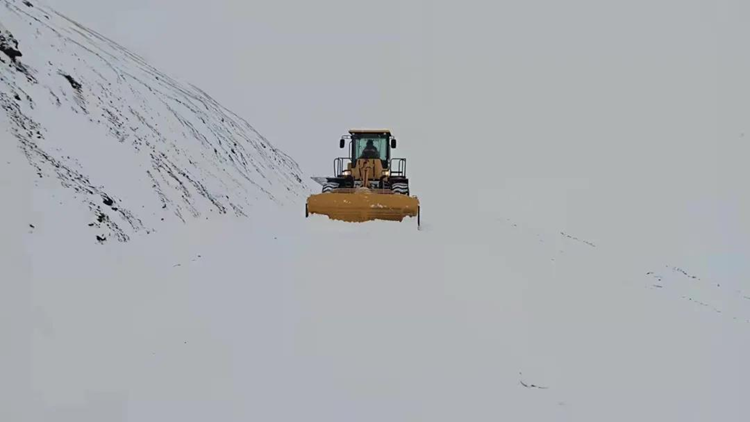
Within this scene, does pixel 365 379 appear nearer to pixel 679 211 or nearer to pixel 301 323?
pixel 301 323

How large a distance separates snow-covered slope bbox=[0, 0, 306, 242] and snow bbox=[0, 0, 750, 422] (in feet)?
0.23

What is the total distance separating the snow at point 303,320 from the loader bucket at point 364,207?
25.6 inches

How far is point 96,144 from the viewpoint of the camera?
11391 millimetres

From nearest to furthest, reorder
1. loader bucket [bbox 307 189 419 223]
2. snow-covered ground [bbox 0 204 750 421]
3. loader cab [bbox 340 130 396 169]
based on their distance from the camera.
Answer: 1. snow-covered ground [bbox 0 204 750 421]
2. loader bucket [bbox 307 189 419 223]
3. loader cab [bbox 340 130 396 169]

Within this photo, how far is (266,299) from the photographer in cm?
629

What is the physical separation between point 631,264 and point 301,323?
10.9 meters

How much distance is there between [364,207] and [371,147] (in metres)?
4.17

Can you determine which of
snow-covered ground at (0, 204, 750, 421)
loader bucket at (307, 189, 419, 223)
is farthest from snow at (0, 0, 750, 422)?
loader bucket at (307, 189, 419, 223)

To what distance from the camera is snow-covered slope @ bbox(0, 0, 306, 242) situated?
8258 mm

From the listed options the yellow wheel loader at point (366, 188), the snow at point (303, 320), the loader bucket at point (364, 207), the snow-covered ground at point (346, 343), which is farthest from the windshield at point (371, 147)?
the snow-covered ground at point (346, 343)

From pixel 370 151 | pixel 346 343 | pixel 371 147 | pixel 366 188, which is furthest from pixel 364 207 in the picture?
pixel 346 343

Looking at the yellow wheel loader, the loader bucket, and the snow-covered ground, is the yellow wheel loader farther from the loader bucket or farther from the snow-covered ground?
the snow-covered ground

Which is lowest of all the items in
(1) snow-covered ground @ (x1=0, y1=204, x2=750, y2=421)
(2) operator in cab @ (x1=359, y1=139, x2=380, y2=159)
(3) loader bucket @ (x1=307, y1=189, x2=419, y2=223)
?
(1) snow-covered ground @ (x1=0, y1=204, x2=750, y2=421)

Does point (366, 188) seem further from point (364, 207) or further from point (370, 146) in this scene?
point (370, 146)
